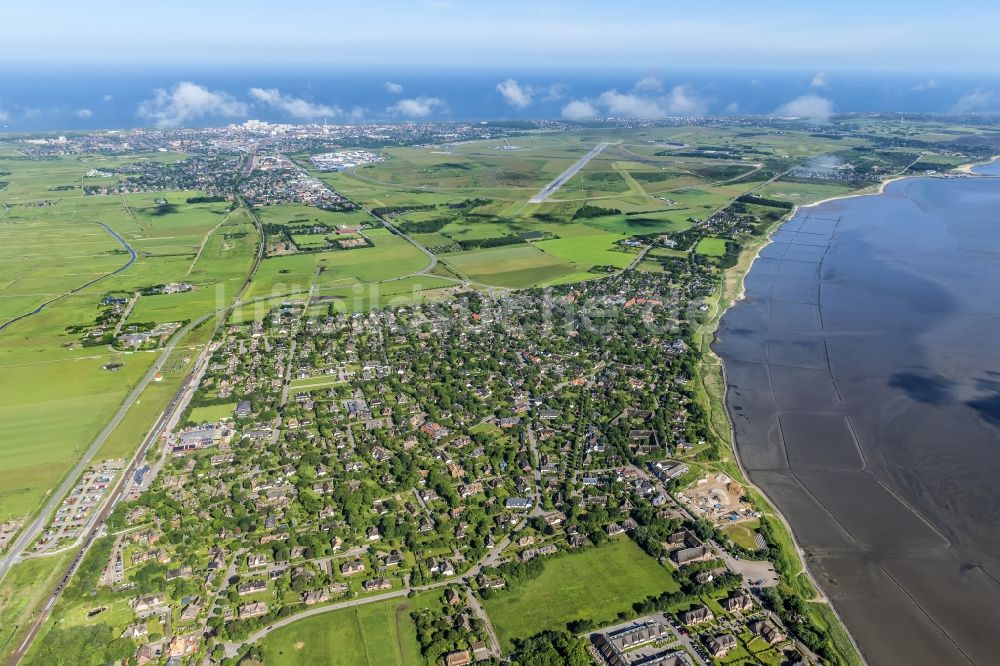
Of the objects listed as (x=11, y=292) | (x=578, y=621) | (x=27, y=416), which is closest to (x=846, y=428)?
(x=578, y=621)

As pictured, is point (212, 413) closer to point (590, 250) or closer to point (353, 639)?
point (353, 639)

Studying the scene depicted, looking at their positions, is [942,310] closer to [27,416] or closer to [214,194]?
[27,416]

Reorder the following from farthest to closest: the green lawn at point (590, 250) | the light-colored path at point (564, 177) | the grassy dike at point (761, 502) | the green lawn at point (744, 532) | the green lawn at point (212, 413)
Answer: the light-colored path at point (564, 177) < the green lawn at point (590, 250) < the green lawn at point (212, 413) < the green lawn at point (744, 532) < the grassy dike at point (761, 502)

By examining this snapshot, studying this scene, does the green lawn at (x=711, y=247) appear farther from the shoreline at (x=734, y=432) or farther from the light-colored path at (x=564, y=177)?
the light-colored path at (x=564, y=177)

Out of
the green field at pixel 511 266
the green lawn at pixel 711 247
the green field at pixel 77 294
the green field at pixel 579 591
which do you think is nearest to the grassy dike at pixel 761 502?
the green field at pixel 579 591

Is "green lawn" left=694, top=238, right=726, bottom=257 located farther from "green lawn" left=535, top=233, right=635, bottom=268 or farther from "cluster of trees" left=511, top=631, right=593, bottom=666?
"cluster of trees" left=511, top=631, right=593, bottom=666

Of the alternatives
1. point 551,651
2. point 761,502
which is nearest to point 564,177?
point 761,502

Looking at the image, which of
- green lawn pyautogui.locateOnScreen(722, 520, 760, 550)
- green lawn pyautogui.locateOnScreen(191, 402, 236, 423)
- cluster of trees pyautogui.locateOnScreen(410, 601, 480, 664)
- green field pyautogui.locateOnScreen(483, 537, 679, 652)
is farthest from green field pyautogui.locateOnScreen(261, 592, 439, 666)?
green lawn pyautogui.locateOnScreen(191, 402, 236, 423)
